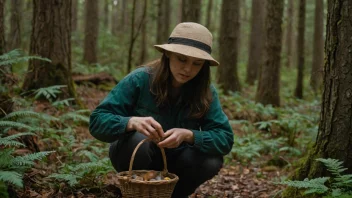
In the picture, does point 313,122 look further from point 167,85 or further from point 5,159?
point 5,159

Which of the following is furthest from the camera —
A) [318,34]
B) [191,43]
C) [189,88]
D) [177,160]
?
[318,34]

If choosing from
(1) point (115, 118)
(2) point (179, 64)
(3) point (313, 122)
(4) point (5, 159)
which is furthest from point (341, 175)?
(3) point (313, 122)

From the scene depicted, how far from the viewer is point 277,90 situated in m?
9.95

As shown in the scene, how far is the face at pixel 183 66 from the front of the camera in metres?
3.10

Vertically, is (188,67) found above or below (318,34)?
below

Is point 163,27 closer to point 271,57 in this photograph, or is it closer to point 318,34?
point 318,34

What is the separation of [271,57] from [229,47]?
6.50 feet

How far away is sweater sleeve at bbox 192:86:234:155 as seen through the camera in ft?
10.5

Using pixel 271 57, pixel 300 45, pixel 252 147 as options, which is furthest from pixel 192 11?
pixel 252 147

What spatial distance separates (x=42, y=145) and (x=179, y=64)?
2213 millimetres

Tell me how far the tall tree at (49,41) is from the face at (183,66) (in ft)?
12.0

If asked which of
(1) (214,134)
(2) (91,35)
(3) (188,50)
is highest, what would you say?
(2) (91,35)

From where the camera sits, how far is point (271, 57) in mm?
9578

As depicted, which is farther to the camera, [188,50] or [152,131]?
[188,50]
